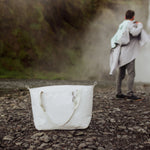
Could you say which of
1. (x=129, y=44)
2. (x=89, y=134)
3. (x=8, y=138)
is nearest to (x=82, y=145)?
(x=89, y=134)

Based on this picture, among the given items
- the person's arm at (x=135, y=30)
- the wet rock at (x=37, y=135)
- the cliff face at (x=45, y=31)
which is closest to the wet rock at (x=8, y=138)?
the wet rock at (x=37, y=135)

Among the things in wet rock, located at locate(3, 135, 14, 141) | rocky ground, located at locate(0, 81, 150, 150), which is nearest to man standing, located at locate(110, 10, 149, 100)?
rocky ground, located at locate(0, 81, 150, 150)

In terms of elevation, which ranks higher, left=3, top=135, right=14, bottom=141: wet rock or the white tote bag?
the white tote bag

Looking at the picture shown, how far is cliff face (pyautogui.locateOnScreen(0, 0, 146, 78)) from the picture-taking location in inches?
578

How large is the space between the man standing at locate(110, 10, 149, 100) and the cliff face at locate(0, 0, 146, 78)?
30.6ft

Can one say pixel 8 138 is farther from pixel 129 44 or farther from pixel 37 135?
pixel 129 44

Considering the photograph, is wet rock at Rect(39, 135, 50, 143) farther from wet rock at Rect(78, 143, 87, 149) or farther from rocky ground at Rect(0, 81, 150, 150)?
wet rock at Rect(78, 143, 87, 149)

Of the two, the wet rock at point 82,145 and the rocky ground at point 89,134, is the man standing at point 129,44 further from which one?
the wet rock at point 82,145

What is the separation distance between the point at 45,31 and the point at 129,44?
11978 millimetres

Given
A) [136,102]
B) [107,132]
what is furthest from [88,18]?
[107,132]

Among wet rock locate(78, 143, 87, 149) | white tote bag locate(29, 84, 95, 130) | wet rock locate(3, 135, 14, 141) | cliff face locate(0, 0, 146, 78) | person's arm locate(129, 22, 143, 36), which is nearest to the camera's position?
wet rock locate(78, 143, 87, 149)

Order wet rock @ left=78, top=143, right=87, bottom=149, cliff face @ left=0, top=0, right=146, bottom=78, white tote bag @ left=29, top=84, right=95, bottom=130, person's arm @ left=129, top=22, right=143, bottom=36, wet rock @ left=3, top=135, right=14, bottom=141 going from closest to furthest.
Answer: wet rock @ left=78, top=143, right=87, bottom=149 < white tote bag @ left=29, top=84, right=95, bottom=130 < wet rock @ left=3, top=135, right=14, bottom=141 < person's arm @ left=129, top=22, right=143, bottom=36 < cliff face @ left=0, top=0, right=146, bottom=78

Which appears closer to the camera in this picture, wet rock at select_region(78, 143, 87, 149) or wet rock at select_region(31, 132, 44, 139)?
wet rock at select_region(78, 143, 87, 149)

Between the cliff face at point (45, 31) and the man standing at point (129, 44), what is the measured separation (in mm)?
9315
